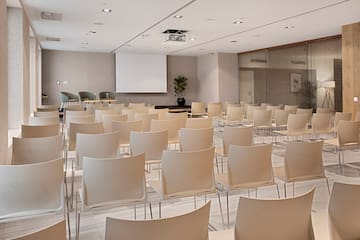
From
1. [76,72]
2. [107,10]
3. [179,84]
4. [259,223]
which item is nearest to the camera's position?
[259,223]

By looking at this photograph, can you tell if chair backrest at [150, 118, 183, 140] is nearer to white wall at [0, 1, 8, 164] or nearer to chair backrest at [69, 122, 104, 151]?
chair backrest at [69, 122, 104, 151]

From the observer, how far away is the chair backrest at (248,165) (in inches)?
135

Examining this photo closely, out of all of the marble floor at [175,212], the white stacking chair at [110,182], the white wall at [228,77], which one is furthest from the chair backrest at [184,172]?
the white wall at [228,77]

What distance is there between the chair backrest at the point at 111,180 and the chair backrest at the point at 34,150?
1.08 m

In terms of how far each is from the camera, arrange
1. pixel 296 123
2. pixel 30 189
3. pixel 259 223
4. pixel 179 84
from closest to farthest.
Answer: pixel 259 223, pixel 30 189, pixel 296 123, pixel 179 84

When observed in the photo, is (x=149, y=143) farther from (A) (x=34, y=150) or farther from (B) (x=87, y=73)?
(B) (x=87, y=73)

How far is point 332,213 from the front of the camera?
77.9 inches

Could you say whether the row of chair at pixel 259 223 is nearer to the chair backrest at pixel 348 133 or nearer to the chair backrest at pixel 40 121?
the chair backrest at pixel 348 133

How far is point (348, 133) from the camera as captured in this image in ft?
18.7

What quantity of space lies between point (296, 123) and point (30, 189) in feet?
18.4

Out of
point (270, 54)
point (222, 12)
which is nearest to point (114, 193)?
point (222, 12)

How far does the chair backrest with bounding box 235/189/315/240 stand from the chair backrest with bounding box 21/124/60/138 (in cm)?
388

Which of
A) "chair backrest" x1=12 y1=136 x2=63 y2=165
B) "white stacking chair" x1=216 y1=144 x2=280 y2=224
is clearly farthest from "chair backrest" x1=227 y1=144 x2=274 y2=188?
"chair backrest" x1=12 y1=136 x2=63 y2=165

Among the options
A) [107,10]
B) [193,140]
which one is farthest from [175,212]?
[107,10]
